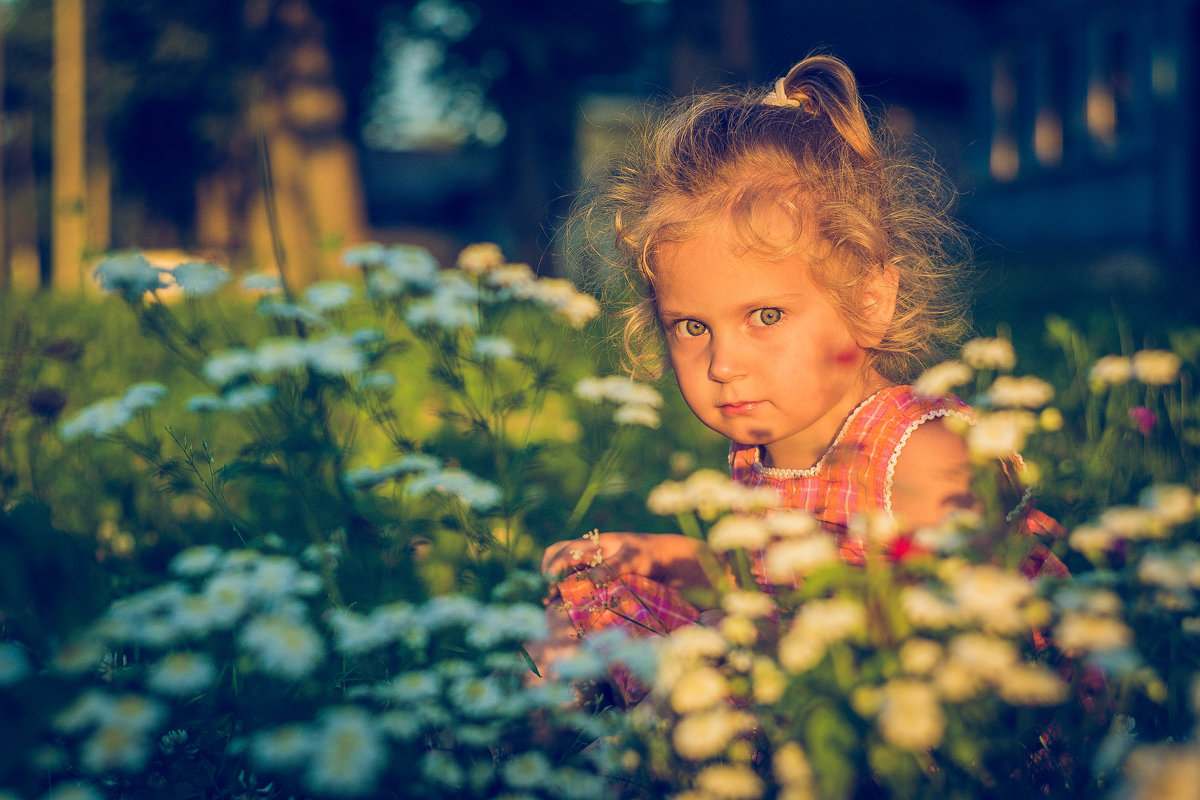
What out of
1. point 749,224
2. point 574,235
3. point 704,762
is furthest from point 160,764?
point 574,235

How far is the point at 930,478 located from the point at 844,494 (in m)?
0.22

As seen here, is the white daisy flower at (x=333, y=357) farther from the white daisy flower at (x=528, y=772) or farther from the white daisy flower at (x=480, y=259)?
the white daisy flower at (x=528, y=772)

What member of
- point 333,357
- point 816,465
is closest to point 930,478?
point 816,465

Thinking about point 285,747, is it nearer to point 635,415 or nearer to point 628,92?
point 635,415

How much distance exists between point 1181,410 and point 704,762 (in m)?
1.64

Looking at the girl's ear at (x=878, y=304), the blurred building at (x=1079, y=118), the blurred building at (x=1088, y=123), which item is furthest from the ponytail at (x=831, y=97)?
the blurred building at (x=1088, y=123)

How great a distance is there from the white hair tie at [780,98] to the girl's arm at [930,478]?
2.47ft

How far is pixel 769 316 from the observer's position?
1.69 meters

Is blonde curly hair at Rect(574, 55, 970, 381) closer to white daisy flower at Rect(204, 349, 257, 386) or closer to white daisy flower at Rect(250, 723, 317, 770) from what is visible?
white daisy flower at Rect(204, 349, 257, 386)

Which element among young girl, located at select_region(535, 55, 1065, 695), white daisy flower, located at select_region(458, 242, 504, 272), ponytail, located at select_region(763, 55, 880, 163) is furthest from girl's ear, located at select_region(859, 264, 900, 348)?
white daisy flower, located at select_region(458, 242, 504, 272)

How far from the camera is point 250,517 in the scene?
247 centimetres

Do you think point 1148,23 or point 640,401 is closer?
point 640,401

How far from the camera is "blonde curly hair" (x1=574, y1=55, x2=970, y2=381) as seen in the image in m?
1.74

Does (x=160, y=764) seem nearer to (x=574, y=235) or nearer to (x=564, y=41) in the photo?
(x=574, y=235)
